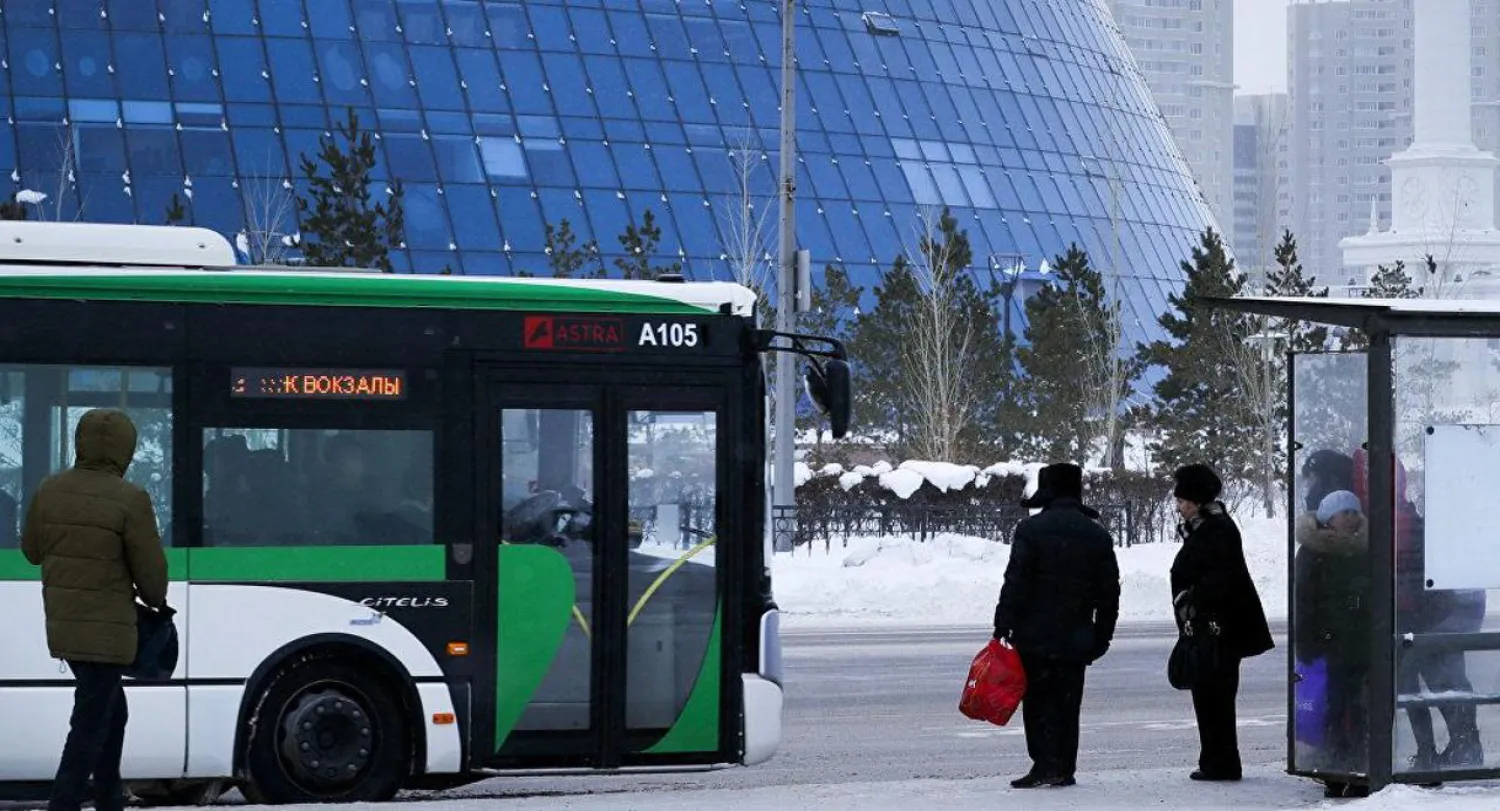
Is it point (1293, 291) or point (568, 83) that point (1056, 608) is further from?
point (568, 83)

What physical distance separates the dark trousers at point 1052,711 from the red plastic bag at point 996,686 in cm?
11

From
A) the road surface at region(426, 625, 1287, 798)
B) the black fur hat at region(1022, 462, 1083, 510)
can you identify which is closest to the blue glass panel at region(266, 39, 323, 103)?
the road surface at region(426, 625, 1287, 798)

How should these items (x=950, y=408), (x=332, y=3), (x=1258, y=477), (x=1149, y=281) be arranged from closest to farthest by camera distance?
(x=1258, y=477)
(x=950, y=408)
(x=332, y=3)
(x=1149, y=281)

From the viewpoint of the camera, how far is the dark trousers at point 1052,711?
11.5m

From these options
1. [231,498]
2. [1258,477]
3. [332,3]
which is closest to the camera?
[231,498]

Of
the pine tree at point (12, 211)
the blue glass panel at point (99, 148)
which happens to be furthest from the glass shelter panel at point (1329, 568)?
the blue glass panel at point (99, 148)

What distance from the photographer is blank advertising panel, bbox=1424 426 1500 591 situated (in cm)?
1080

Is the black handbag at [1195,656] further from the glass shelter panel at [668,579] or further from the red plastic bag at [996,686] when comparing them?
the glass shelter panel at [668,579]

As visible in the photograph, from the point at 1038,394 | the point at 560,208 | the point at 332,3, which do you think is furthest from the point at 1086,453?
the point at 332,3

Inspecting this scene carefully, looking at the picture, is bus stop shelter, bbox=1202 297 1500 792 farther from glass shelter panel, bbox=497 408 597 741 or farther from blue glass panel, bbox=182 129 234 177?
blue glass panel, bbox=182 129 234 177

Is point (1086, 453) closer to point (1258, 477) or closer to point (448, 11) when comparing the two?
point (1258, 477)

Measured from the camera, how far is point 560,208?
46.7 m

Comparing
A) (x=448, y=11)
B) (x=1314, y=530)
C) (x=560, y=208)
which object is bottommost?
(x=1314, y=530)

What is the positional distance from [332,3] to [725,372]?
38.4 metres
